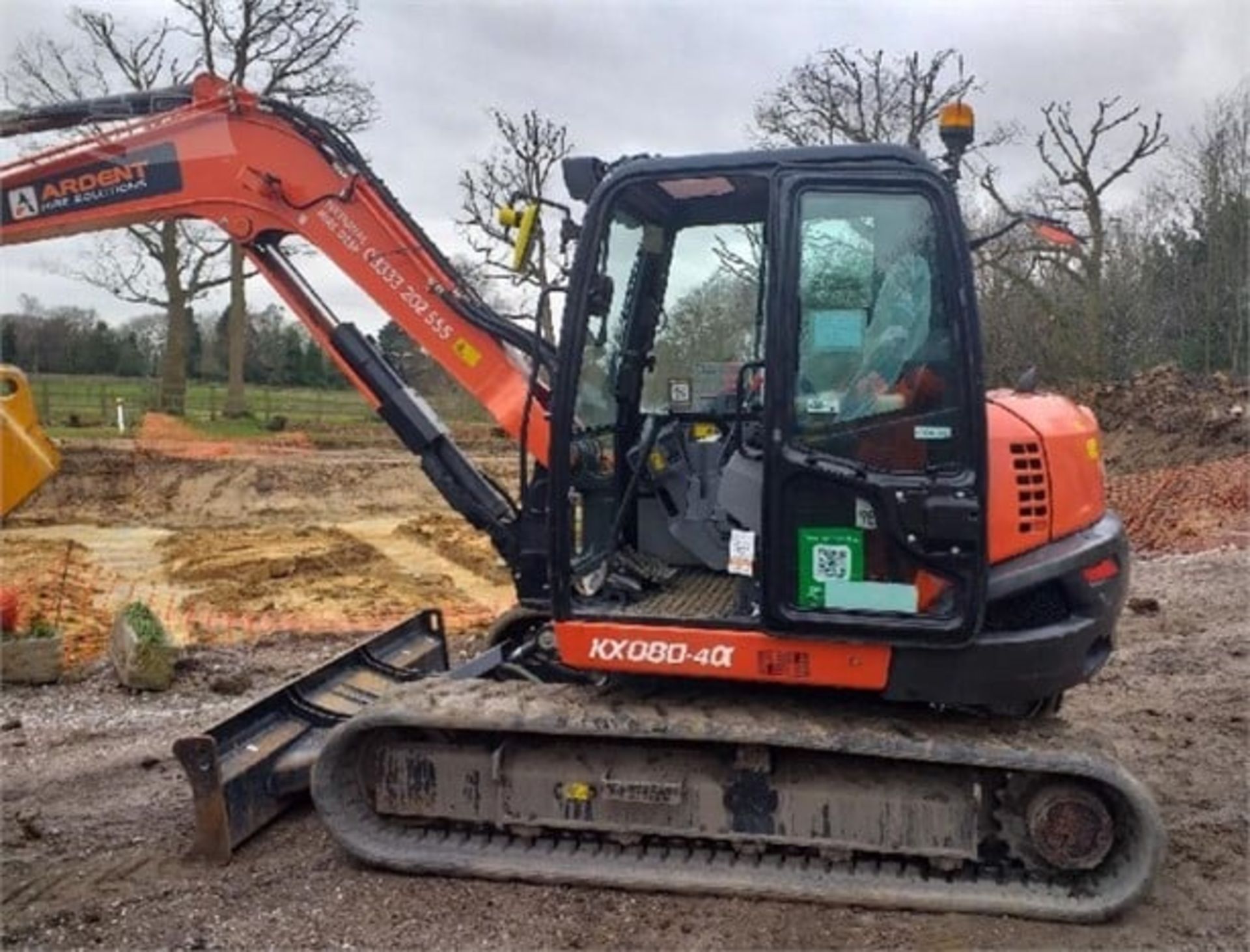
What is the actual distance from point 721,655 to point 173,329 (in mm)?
21801

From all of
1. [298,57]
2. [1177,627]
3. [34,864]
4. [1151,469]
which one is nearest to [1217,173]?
[1151,469]

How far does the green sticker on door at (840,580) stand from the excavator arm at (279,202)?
1.60m

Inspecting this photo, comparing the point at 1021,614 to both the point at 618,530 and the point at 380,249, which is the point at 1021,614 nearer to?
the point at 618,530

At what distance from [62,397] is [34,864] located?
22.1m

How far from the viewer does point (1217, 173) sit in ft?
82.0

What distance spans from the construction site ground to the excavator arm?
1692 millimetres

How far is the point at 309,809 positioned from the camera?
16.2ft

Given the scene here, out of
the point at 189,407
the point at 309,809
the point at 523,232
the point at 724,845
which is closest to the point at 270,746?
the point at 309,809

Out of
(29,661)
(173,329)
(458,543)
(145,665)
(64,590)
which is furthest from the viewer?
(173,329)

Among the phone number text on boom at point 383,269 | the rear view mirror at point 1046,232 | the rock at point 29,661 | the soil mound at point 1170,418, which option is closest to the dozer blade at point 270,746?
the phone number text on boom at point 383,269

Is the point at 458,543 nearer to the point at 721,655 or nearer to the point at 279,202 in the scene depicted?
the point at 279,202

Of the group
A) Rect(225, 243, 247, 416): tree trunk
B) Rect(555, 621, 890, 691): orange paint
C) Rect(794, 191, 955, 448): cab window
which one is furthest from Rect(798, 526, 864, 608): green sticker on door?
Rect(225, 243, 247, 416): tree trunk

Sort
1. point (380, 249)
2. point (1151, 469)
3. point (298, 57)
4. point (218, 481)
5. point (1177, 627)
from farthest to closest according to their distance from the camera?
point (298, 57) → point (218, 481) → point (1151, 469) → point (1177, 627) → point (380, 249)

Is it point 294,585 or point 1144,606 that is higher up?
point 1144,606
